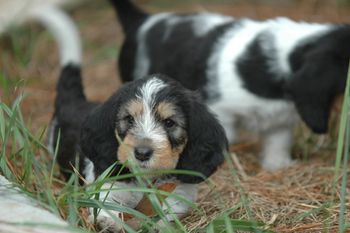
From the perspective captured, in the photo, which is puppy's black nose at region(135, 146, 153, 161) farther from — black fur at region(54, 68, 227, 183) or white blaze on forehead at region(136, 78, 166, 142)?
black fur at region(54, 68, 227, 183)

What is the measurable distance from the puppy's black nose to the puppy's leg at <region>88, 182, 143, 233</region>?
0.28 meters

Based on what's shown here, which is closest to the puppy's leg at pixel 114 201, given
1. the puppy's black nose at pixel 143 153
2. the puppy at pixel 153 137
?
the puppy at pixel 153 137

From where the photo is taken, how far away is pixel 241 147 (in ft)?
23.5

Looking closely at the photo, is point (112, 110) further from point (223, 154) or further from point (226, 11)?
point (226, 11)

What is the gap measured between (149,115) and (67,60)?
79.1 inches

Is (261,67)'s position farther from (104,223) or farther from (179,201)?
(104,223)

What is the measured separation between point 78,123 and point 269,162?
2.05 metres

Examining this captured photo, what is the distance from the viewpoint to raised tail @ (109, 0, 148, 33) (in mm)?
7555

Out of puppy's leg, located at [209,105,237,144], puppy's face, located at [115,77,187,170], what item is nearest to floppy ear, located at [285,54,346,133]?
puppy's leg, located at [209,105,237,144]

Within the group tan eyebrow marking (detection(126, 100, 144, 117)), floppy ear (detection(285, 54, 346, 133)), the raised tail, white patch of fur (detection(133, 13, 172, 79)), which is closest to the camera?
tan eyebrow marking (detection(126, 100, 144, 117))

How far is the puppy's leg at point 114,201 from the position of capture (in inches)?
172

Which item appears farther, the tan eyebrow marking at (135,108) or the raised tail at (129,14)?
the raised tail at (129,14)

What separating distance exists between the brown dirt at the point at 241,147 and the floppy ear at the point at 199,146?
0.82ft

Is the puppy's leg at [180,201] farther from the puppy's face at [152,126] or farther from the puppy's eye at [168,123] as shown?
the puppy's eye at [168,123]
